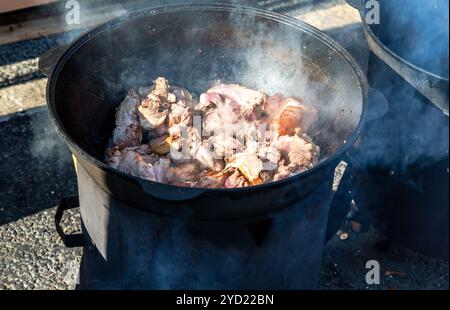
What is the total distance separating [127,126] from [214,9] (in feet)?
3.19

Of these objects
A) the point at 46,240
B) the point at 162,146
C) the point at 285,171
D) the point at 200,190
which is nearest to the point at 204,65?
the point at 162,146

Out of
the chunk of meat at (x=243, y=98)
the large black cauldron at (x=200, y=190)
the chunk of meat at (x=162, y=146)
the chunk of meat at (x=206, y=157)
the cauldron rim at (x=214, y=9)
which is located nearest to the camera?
the cauldron rim at (x=214, y=9)

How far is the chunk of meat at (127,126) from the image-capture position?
137 inches

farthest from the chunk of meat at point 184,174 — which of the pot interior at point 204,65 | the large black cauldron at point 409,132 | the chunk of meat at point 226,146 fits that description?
the large black cauldron at point 409,132

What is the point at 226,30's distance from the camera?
3.69 m

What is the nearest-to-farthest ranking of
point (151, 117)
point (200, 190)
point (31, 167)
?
point (200, 190) < point (151, 117) < point (31, 167)

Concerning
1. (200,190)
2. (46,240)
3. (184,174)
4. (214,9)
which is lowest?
(46,240)

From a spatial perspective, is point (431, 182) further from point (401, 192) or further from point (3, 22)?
point (3, 22)

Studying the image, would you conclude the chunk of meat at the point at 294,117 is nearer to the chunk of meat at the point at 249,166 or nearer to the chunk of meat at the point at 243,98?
the chunk of meat at the point at 243,98

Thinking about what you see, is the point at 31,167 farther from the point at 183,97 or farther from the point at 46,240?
the point at 183,97

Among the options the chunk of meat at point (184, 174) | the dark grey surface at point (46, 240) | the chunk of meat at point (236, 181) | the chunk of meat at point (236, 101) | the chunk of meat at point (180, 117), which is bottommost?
the dark grey surface at point (46, 240)

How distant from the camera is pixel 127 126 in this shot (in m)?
3.48

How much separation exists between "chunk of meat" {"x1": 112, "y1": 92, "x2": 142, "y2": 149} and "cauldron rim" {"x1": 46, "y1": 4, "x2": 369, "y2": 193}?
1.66ft

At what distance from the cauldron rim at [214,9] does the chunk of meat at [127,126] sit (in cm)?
51
